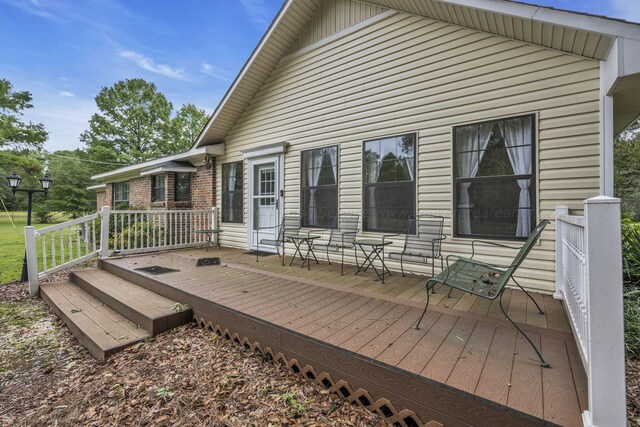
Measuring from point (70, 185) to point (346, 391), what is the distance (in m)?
25.8

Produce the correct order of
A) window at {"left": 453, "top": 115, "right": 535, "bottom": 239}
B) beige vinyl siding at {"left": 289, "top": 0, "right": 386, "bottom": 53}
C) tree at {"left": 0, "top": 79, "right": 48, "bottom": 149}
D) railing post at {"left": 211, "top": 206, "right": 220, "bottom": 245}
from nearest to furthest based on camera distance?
window at {"left": 453, "top": 115, "right": 535, "bottom": 239}
beige vinyl siding at {"left": 289, "top": 0, "right": 386, "bottom": 53}
railing post at {"left": 211, "top": 206, "right": 220, "bottom": 245}
tree at {"left": 0, "top": 79, "right": 48, "bottom": 149}

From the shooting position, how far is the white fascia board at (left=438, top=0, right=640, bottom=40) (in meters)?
2.51

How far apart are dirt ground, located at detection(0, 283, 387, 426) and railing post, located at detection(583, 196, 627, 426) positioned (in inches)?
43.4

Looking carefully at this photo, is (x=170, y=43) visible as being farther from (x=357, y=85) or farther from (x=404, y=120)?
(x=404, y=120)

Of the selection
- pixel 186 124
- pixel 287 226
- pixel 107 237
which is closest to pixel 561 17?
pixel 287 226

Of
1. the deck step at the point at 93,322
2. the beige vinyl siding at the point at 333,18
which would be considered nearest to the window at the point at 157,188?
the deck step at the point at 93,322

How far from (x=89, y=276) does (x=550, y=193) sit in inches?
269

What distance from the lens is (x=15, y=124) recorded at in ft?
54.7

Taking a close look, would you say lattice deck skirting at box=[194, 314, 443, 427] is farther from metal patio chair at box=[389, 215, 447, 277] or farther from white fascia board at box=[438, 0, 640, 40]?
white fascia board at box=[438, 0, 640, 40]

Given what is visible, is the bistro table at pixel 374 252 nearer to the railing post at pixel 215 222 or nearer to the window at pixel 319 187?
the window at pixel 319 187

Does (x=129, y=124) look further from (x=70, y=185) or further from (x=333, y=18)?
(x=333, y=18)

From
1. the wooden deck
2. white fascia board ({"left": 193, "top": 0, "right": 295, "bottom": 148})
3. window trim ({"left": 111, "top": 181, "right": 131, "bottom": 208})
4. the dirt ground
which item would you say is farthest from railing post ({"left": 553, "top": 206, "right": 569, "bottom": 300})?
window trim ({"left": 111, "top": 181, "right": 131, "bottom": 208})

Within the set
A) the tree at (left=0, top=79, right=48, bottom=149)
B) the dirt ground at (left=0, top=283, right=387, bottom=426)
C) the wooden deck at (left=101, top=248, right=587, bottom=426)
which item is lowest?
the dirt ground at (left=0, top=283, right=387, bottom=426)

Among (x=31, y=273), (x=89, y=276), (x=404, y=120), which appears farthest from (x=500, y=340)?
(x=31, y=273)
